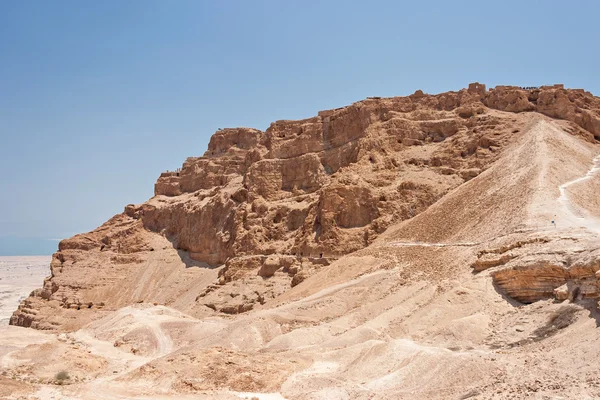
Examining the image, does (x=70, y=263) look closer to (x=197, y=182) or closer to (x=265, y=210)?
(x=197, y=182)

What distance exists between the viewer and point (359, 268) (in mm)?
31266

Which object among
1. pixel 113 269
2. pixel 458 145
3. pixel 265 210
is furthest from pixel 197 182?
pixel 458 145

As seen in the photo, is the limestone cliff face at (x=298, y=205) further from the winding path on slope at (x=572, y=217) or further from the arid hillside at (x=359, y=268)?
the winding path on slope at (x=572, y=217)

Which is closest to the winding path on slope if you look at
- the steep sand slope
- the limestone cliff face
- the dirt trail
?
the dirt trail

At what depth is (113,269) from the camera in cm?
5341

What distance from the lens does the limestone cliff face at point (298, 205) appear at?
37844 mm

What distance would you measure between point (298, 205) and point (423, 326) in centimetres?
2310

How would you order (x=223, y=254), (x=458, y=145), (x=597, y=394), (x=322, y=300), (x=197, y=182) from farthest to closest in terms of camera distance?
(x=197, y=182), (x=223, y=254), (x=458, y=145), (x=322, y=300), (x=597, y=394)

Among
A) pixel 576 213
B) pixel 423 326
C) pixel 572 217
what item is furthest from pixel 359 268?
pixel 576 213

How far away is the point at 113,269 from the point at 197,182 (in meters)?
14.3

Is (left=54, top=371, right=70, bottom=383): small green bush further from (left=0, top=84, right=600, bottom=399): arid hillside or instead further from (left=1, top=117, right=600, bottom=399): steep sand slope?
(left=1, top=117, right=600, bottom=399): steep sand slope

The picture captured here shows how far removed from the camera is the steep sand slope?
629 inches

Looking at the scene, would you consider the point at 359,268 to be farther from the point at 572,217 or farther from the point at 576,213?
the point at 576,213

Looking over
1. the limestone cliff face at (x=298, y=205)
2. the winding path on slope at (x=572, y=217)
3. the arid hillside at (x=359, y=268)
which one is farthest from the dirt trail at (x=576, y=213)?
the limestone cliff face at (x=298, y=205)
